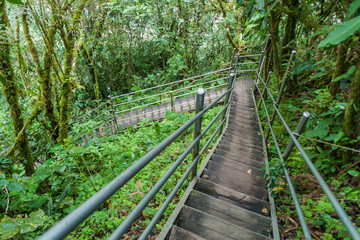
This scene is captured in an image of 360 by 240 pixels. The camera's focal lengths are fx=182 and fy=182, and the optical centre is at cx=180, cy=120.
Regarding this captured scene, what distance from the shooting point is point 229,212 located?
1.87m

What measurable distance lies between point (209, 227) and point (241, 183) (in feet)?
2.91

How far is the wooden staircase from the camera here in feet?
5.38

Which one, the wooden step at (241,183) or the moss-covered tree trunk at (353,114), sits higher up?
the moss-covered tree trunk at (353,114)

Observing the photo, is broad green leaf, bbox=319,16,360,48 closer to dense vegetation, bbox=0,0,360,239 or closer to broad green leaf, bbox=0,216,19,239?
dense vegetation, bbox=0,0,360,239

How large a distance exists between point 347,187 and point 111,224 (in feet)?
8.79

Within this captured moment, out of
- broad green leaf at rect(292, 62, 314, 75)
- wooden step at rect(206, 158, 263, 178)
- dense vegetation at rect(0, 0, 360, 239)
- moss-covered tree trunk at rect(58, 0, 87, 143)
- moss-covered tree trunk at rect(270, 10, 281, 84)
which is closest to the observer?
dense vegetation at rect(0, 0, 360, 239)

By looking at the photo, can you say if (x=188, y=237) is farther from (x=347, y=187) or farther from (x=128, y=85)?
(x=128, y=85)

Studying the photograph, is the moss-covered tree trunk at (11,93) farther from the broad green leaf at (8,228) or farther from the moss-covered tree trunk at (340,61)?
the moss-covered tree trunk at (340,61)

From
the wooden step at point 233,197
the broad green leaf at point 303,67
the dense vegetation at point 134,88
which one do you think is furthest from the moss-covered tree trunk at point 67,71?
the broad green leaf at point 303,67

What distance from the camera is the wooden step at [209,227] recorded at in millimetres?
1608

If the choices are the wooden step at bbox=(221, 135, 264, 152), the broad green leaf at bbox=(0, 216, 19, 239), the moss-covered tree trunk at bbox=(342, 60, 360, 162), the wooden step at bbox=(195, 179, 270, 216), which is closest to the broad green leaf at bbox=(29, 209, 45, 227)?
the broad green leaf at bbox=(0, 216, 19, 239)

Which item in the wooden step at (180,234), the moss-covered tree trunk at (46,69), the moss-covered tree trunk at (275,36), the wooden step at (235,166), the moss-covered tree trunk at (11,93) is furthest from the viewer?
the moss-covered tree trunk at (275,36)

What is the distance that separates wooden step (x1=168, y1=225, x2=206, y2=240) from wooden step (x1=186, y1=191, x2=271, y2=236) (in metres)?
0.34

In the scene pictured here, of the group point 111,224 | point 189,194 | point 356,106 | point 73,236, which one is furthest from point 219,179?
point 73,236
